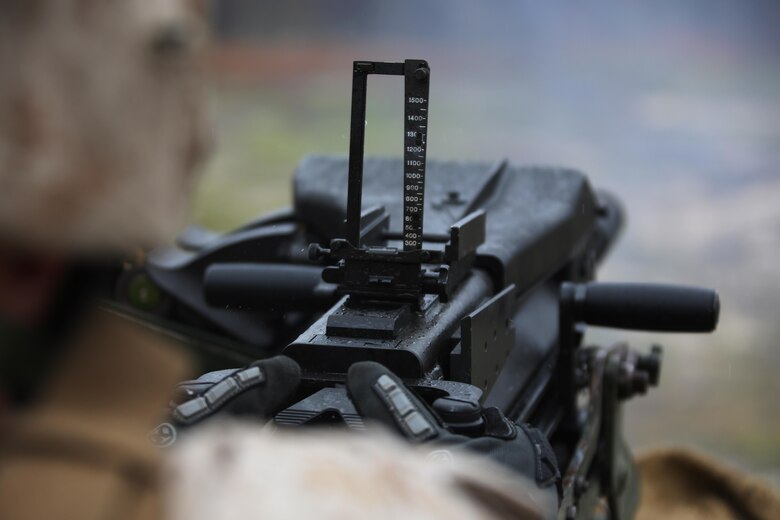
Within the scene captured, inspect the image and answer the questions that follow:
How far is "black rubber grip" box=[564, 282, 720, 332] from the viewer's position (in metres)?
2.08

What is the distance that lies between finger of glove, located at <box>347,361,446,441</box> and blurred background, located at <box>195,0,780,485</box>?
3.81m

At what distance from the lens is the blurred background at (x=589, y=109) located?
553 cm

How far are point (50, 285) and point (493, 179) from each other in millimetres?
1776

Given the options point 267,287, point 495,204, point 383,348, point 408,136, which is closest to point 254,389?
point 383,348

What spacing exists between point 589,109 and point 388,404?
16.8ft

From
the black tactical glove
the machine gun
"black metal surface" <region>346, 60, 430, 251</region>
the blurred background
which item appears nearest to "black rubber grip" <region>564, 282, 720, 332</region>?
the machine gun

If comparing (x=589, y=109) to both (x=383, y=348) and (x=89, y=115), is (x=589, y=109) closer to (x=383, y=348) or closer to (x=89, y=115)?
(x=383, y=348)

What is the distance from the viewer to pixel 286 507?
786 mm

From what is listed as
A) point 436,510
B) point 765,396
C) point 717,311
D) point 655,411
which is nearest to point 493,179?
point 717,311

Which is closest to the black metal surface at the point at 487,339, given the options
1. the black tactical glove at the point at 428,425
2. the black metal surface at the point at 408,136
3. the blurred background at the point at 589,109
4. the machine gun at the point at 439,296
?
the machine gun at the point at 439,296

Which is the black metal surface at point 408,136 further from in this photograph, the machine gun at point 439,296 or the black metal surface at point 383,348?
the black metal surface at point 383,348

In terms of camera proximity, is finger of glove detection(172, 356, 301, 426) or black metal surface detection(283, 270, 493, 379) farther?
black metal surface detection(283, 270, 493, 379)

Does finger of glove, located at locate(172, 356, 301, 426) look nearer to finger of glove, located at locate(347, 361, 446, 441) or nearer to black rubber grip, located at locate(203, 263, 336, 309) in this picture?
finger of glove, located at locate(347, 361, 446, 441)

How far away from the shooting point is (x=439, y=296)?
1.77m
